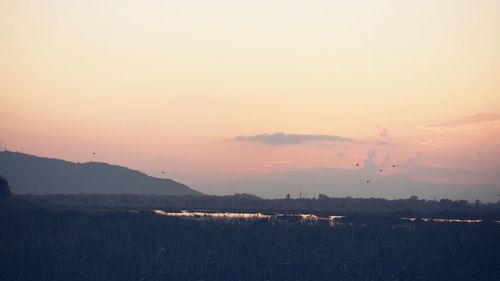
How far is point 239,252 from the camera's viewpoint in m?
31.8

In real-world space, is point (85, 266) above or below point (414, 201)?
below

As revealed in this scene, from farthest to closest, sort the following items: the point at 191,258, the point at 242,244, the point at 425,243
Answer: the point at 425,243 → the point at 242,244 → the point at 191,258

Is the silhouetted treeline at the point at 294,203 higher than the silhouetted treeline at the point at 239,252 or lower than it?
higher

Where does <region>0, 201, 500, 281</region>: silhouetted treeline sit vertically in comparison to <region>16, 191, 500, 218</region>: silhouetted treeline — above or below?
below

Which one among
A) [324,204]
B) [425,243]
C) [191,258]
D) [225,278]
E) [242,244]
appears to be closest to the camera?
[225,278]

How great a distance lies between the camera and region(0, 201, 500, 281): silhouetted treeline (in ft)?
92.4

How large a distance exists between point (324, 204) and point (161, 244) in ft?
184

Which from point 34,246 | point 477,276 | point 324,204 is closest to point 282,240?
point 477,276

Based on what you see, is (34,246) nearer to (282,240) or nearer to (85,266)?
(85,266)

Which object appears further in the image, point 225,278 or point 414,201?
point 414,201

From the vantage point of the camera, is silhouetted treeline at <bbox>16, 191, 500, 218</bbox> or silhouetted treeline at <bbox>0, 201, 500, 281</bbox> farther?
silhouetted treeline at <bbox>16, 191, 500, 218</bbox>

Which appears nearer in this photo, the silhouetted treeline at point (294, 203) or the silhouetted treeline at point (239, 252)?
the silhouetted treeline at point (239, 252)

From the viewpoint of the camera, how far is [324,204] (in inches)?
3450

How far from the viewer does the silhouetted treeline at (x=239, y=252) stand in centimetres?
2816
